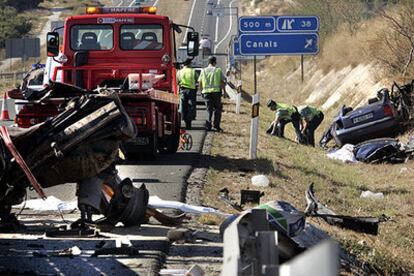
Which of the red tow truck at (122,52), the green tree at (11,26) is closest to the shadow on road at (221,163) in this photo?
the red tow truck at (122,52)

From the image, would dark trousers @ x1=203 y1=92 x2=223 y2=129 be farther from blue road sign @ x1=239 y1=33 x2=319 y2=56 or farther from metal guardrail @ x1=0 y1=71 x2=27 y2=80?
metal guardrail @ x1=0 y1=71 x2=27 y2=80

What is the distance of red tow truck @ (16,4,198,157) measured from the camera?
16297 mm

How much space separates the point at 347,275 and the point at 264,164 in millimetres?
8289

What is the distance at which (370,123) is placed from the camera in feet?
73.2

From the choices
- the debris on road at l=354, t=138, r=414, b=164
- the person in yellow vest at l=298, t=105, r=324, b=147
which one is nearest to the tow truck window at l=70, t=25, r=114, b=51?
the debris on road at l=354, t=138, r=414, b=164

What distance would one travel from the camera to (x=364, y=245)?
9.98 meters

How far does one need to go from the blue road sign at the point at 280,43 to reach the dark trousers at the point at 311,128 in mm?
2932

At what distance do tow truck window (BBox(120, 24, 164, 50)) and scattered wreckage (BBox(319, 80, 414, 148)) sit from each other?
7255 mm

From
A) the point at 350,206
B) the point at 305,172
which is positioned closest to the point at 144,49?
the point at 305,172

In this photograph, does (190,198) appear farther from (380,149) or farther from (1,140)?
(380,149)

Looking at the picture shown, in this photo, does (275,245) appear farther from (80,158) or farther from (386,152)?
(386,152)

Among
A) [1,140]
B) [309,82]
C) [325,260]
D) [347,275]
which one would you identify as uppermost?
[325,260]

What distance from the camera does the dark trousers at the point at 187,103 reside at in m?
21.3

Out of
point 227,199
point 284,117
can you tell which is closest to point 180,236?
point 227,199
